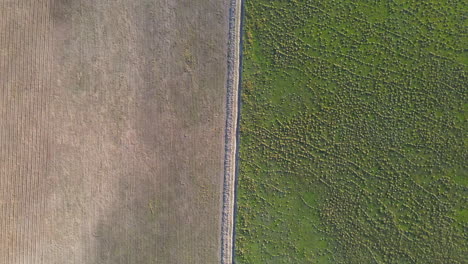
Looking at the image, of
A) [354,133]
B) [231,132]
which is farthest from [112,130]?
[354,133]

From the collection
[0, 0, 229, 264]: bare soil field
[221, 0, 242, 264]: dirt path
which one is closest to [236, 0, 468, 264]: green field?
[221, 0, 242, 264]: dirt path

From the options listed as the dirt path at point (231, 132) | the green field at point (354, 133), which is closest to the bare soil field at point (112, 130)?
the dirt path at point (231, 132)

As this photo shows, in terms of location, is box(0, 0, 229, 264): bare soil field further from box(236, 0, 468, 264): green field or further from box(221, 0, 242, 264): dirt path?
box(236, 0, 468, 264): green field

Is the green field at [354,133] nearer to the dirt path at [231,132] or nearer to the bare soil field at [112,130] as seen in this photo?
the dirt path at [231,132]

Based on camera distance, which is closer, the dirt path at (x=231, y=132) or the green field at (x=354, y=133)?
the green field at (x=354, y=133)

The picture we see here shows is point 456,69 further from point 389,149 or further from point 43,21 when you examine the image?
point 43,21

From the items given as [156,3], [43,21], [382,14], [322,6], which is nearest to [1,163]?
[43,21]

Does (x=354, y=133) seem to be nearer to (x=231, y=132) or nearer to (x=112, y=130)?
(x=231, y=132)
